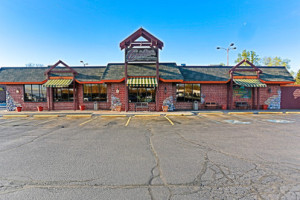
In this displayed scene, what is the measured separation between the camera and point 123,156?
438 cm

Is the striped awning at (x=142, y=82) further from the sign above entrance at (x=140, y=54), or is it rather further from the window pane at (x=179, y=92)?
the window pane at (x=179, y=92)

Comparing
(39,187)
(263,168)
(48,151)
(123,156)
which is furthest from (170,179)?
(48,151)

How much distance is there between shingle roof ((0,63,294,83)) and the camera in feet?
49.7

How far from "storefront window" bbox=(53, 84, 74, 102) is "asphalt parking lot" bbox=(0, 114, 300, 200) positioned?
10533mm

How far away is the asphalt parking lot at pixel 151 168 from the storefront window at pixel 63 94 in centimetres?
1053

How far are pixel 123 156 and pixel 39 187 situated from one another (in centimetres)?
211

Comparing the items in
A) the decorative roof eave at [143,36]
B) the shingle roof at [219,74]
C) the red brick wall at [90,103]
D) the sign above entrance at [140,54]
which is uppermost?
the decorative roof eave at [143,36]

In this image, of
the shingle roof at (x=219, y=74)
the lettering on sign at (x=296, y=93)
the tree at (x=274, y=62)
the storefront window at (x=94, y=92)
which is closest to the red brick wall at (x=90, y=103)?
the storefront window at (x=94, y=92)

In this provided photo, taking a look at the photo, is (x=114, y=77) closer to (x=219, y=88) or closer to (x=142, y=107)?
(x=142, y=107)

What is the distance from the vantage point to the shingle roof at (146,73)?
49.7ft

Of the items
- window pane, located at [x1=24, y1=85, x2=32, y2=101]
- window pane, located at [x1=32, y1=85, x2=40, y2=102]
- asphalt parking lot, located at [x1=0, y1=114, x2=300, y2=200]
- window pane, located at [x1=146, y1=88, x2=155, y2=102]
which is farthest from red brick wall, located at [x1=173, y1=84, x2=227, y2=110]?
window pane, located at [x1=24, y1=85, x2=32, y2=101]

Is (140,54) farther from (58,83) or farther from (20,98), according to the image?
(20,98)

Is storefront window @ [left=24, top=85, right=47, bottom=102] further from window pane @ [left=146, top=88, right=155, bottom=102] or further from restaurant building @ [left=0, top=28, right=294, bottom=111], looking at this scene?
window pane @ [left=146, top=88, right=155, bottom=102]

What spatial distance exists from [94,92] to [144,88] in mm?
5998
